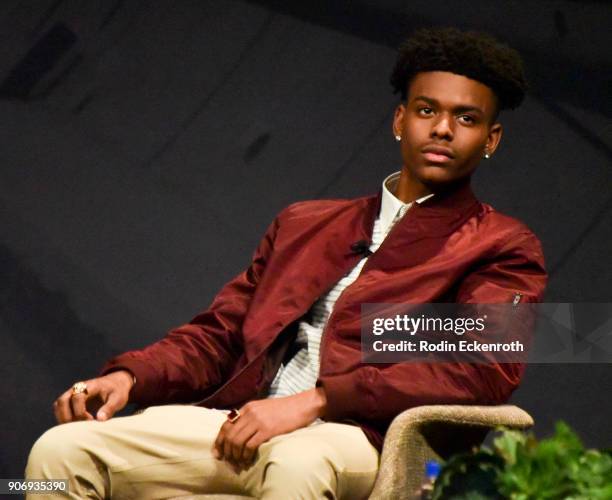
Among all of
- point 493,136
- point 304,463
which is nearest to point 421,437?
point 304,463

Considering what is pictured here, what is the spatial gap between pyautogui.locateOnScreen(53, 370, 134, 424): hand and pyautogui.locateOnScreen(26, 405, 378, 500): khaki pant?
6cm

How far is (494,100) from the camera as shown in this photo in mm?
2877

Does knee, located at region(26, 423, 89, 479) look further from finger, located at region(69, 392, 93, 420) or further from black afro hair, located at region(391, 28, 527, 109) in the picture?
black afro hair, located at region(391, 28, 527, 109)

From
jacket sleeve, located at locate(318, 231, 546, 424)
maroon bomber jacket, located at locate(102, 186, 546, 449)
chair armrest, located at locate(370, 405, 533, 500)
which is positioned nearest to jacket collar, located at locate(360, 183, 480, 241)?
maroon bomber jacket, located at locate(102, 186, 546, 449)

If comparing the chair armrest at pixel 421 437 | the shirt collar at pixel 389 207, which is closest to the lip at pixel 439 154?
the shirt collar at pixel 389 207

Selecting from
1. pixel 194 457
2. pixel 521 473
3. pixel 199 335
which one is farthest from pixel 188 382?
pixel 521 473

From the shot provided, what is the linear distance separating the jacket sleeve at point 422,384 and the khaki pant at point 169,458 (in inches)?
2.1

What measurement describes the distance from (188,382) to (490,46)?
3.38 feet

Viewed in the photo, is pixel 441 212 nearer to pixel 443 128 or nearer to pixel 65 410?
pixel 443 128

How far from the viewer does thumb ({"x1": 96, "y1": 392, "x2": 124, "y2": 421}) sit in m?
2.53

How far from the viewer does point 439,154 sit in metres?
2.84

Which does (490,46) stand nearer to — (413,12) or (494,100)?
(494,100)

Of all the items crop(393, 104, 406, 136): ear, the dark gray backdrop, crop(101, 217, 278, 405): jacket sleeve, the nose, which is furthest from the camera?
the dark gray backdrop

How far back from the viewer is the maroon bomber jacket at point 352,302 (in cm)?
249
